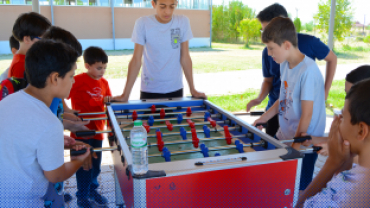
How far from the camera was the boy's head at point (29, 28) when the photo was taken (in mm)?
2016

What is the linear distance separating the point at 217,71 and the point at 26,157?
8.67m

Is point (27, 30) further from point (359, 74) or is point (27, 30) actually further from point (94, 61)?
point (359, 74)

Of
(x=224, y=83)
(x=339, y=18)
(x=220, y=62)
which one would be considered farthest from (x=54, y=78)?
(x=220, y=62)

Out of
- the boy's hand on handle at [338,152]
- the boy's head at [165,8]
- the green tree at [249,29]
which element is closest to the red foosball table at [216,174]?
the boy's hand on handle at [338,152]

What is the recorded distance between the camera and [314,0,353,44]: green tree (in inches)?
344

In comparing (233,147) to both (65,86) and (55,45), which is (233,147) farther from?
(55,45)

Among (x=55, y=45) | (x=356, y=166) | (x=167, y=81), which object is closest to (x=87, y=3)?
(x=167, y=81)

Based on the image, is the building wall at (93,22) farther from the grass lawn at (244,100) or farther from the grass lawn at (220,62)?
the grass lawn at (244,100)

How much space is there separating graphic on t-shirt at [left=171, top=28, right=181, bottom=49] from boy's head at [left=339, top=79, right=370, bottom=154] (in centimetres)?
192

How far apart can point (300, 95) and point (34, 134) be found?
158 cm

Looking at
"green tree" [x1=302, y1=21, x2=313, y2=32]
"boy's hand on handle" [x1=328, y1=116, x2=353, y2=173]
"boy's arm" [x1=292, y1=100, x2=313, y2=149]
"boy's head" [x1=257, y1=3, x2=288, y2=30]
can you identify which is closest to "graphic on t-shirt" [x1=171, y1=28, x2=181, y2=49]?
"boy's head" [x1=257, y1=3, x2=288, y2=30]

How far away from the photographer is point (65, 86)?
4.91ft

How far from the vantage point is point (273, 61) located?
271cm

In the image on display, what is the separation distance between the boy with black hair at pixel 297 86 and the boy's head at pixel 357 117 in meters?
0.72
